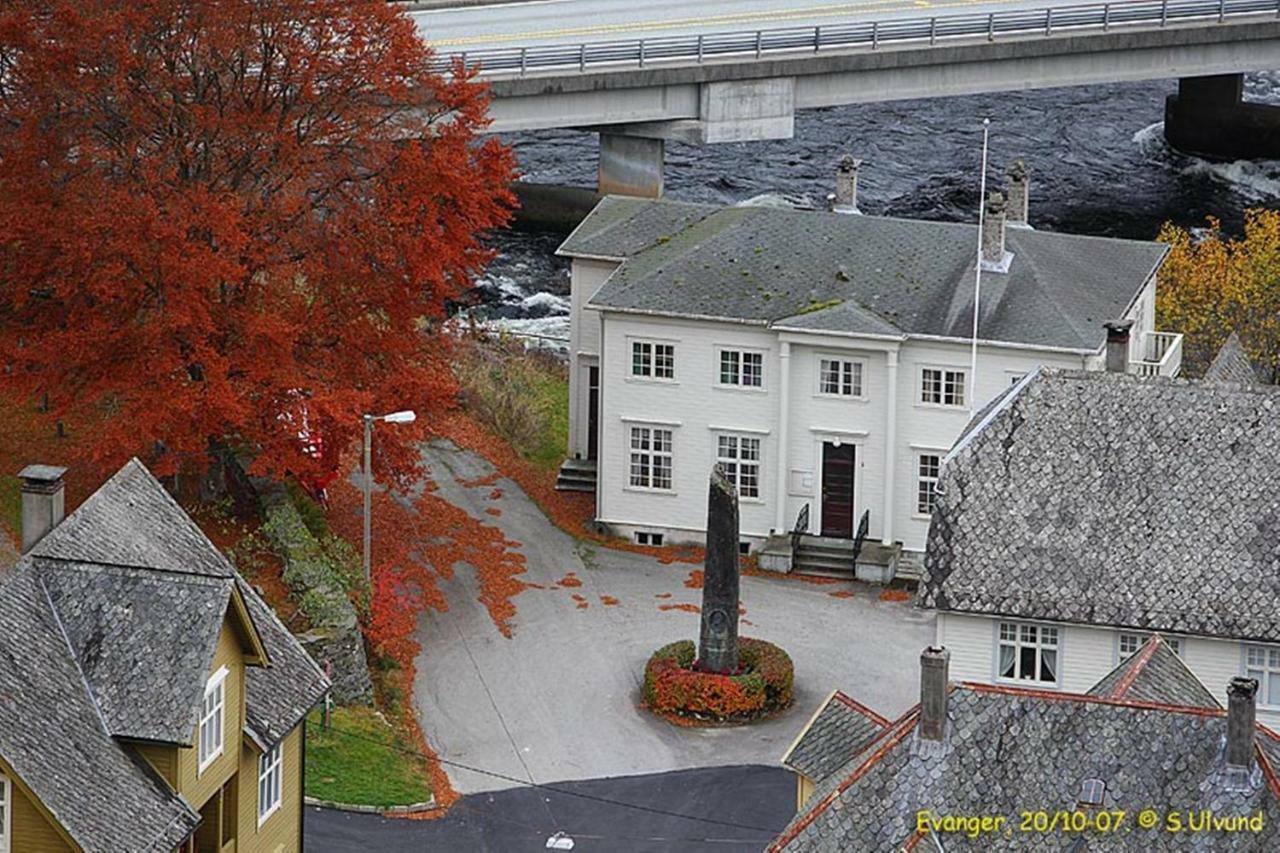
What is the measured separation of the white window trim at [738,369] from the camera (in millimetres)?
75062

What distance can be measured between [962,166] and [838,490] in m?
45.9

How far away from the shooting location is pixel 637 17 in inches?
4328

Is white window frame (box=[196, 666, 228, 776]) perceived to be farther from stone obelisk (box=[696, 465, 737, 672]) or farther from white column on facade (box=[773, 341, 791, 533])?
white column on facade (box=[773, 341, 791, 533])

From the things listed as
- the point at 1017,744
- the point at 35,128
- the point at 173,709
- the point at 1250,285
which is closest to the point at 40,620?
the point at 173,709

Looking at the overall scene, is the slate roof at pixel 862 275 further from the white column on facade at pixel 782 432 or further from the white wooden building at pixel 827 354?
the white column on facade at pixel 782 432

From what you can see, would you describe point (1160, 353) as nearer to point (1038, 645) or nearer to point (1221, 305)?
point (1221, 305)

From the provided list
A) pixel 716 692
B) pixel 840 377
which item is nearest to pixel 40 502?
pixel 716 692

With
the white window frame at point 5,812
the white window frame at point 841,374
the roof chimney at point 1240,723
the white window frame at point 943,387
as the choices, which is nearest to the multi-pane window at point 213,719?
the white window frame at point 5,812

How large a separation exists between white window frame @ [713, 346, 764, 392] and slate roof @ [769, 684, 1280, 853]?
27234mm

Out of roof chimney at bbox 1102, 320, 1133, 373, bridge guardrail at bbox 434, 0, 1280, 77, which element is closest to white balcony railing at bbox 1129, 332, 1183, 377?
roof chimney at bbox 1102, 320, 1133, 373

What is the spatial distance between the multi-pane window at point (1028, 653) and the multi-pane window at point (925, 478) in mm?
14002

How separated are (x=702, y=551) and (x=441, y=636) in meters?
9.33

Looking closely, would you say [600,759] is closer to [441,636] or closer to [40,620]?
[441,636]

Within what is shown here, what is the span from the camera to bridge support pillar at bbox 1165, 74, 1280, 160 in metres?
122
